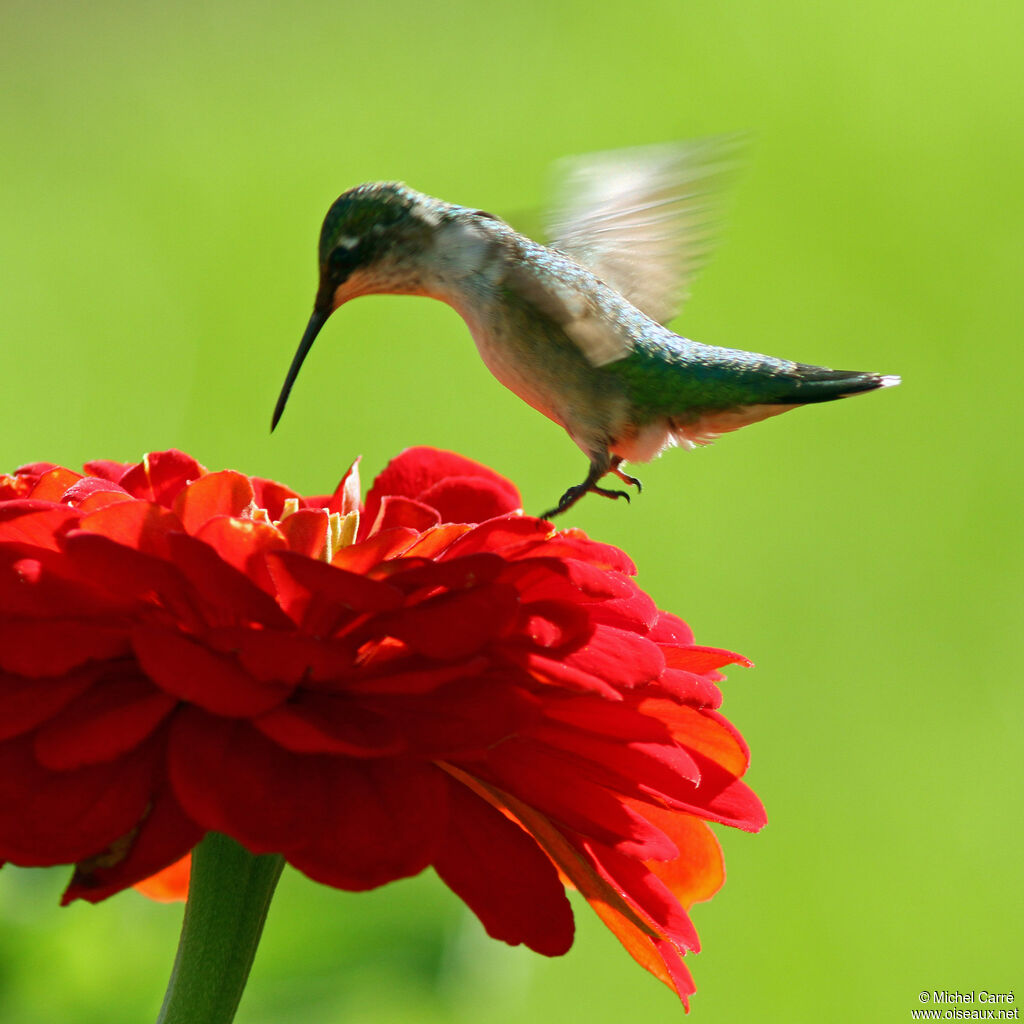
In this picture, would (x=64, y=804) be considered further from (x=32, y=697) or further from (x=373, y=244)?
(x=373, y=244)

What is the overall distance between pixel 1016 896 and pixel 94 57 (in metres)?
3.74

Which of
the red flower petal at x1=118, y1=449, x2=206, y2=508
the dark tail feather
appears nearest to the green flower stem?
the red flower petal at x1=118, y1=449, x2=206, y2=508

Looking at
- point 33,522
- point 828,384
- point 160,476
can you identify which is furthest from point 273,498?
point 828,384

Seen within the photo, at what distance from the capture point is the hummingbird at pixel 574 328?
1.20 metres

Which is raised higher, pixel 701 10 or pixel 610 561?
pixel 701 10

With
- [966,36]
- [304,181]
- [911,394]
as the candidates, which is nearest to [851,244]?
[911,394]

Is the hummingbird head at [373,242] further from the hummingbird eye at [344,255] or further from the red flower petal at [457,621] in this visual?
the red flower petal at [457,621]

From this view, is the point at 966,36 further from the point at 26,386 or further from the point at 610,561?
the point at 610,561

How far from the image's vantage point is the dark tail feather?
3.92 feet

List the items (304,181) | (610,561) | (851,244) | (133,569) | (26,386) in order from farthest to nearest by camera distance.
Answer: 1. (304,181)
2. (851,244)
3. (26,386)
4. (610,561)
5. (133,569)

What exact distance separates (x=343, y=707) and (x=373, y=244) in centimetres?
63

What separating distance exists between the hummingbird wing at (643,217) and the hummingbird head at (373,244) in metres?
0.20

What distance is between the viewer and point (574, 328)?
1.13m

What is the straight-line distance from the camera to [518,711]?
26.9 inches
